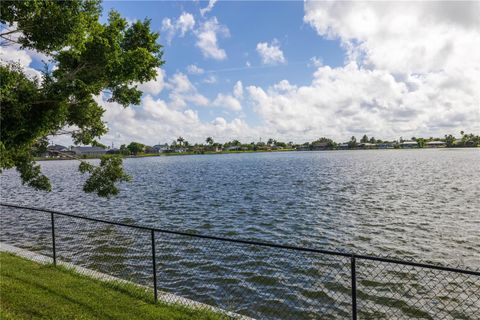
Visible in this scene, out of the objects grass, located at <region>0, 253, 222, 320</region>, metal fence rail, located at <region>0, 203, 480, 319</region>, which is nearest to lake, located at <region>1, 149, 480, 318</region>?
metal fence rail, located at <region>0, 203, 480, 319</region>

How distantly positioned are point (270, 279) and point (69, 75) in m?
9.53

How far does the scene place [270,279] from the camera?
12.9 metres

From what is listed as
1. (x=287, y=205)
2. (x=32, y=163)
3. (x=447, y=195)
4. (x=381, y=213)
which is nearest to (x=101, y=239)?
(x=32, y=163)

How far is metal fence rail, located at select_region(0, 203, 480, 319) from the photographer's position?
10.6 m

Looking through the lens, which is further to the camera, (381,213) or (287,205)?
(287,205)

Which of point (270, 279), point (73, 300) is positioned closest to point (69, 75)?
point (73, 300)

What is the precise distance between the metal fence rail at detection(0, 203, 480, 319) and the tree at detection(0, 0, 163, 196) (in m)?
2.75

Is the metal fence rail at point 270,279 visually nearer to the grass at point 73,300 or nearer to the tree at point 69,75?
the grass at point 73,300

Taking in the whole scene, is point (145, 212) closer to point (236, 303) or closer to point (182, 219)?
point (182, 219)

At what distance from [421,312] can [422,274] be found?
3.02 meters

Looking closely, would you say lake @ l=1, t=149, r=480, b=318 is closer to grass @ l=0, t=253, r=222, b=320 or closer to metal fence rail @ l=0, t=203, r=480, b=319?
metal fence rail @ l=0, t=203, r=480, b=319

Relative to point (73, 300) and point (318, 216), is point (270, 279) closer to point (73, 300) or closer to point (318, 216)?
point (73, 300)

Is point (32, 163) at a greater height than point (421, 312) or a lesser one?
greater

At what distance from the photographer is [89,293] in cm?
876
